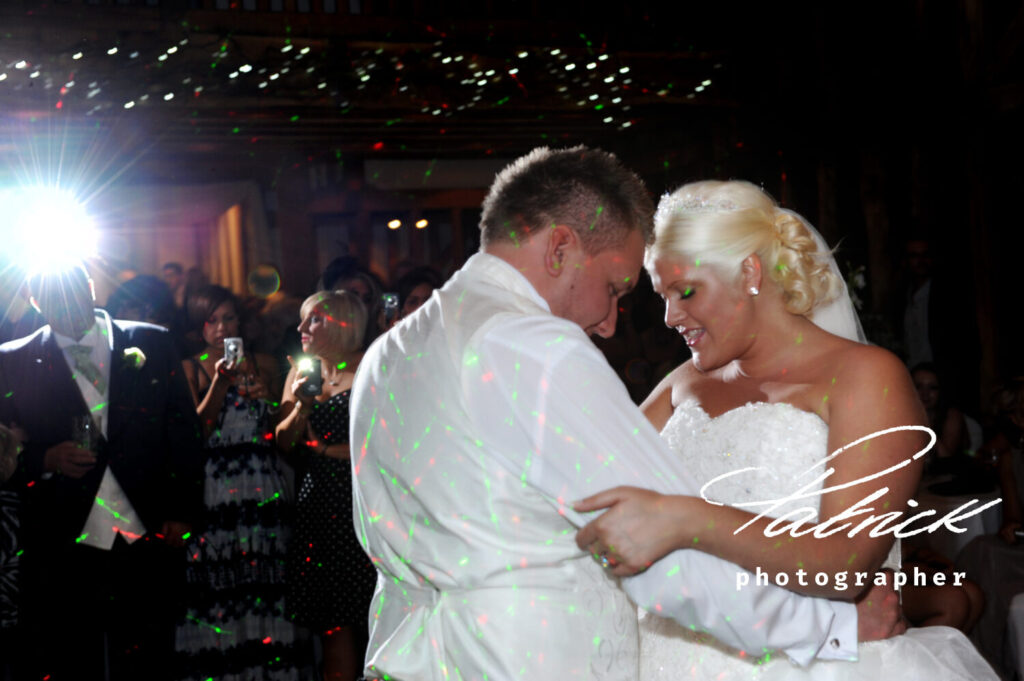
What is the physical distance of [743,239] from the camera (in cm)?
224

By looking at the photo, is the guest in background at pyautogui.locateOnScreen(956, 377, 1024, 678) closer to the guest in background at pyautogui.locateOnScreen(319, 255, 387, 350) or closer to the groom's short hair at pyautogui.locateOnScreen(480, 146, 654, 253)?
the groom's short hair at pyautogui.locateOnScreen(480, 146, 654, 253)

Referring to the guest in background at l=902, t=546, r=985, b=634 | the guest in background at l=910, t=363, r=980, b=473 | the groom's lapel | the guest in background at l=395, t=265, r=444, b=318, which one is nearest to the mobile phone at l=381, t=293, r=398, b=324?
the guest in background at l=395, t=265, r=444, b=318

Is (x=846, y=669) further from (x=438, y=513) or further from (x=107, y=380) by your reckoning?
(x=107, y=380)

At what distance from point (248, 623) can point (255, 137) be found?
415cm

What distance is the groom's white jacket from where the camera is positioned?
1493 mm

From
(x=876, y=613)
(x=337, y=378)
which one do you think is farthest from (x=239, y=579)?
(x=876, y=613)

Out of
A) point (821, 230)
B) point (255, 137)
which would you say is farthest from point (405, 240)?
point (821, 230)

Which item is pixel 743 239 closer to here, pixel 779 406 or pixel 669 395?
pixel 779 406

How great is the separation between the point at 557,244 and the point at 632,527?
0.48 m

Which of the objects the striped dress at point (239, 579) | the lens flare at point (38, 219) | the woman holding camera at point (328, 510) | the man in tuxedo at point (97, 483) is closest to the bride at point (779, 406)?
the woman holding camera at point (328, 510)

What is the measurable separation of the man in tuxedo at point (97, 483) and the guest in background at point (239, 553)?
0.24 meters

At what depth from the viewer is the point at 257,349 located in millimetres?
6539

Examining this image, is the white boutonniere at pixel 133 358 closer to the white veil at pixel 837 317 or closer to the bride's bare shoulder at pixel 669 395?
the bride's bare shoulder at pixel 669 395

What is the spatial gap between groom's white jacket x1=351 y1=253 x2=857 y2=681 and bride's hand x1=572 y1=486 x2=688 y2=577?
1.0 inches
